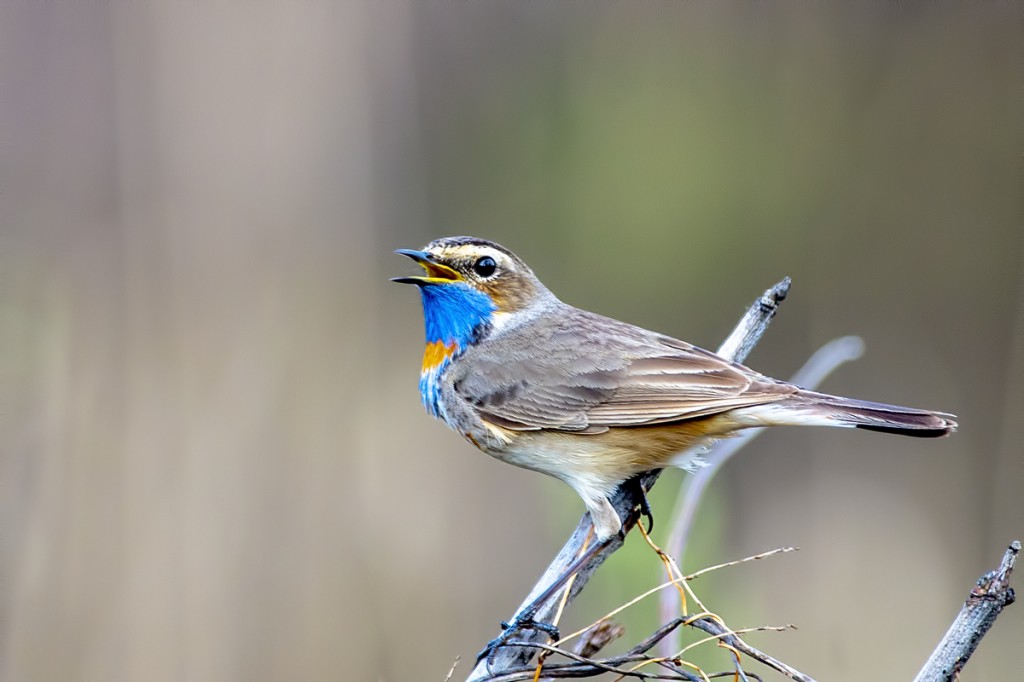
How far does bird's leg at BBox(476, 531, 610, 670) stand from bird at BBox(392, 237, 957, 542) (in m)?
0.14

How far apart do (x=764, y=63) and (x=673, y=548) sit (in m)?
5.08

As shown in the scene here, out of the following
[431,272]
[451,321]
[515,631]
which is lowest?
[515,631]

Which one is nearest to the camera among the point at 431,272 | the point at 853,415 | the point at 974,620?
the point at 974,620

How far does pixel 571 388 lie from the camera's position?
432 cm

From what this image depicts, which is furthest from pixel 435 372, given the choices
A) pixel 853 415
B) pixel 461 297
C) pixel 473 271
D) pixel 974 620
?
pixel 974 620

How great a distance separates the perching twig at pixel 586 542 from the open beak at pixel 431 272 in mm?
1207

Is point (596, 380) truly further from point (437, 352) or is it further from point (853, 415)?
point (853, 415)

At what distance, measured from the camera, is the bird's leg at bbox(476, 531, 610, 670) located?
10.7 feet

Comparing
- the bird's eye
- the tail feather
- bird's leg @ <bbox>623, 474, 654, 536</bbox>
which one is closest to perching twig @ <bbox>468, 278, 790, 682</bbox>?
bird's leg @ <bbox>623, 474, 654, 536</bbox>

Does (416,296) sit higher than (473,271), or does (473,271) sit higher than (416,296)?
(473,271)

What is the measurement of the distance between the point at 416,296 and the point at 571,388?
11.4 feet

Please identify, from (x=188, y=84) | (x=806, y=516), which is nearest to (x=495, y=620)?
(x=806, y=516)

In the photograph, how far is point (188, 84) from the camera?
5.96 meters

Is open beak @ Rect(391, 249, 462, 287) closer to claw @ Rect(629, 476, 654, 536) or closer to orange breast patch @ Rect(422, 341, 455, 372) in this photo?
orange breast patch @ Rect(422, 341, 455, 372)
